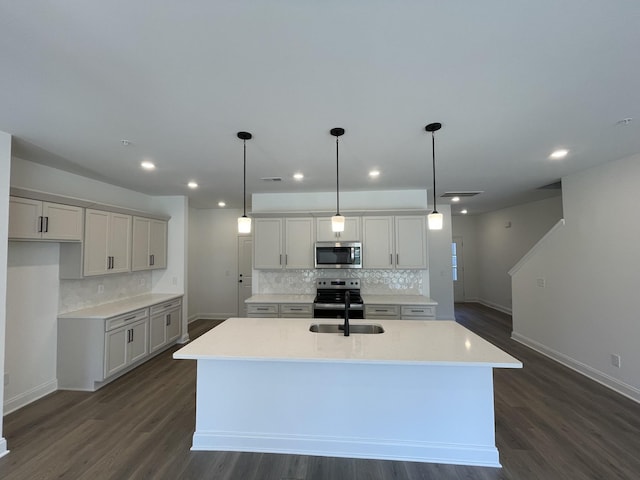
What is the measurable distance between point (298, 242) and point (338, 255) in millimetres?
684

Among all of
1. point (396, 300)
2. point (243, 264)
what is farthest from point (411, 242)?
point (243, 264)

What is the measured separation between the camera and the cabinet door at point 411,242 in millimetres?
4344

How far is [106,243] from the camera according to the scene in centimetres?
371

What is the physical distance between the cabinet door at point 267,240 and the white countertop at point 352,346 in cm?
183

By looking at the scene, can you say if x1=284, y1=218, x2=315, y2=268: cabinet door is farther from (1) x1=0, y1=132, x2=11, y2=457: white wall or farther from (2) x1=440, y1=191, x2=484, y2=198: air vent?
(1) x1=0, y1=132, x2=11, y2=457: white wall

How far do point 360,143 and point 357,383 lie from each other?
2104 millimetres

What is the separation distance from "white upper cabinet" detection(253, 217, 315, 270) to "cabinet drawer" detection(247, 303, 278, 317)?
63cm

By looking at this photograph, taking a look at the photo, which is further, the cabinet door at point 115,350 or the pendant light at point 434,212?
the cabinet door at point 115,350

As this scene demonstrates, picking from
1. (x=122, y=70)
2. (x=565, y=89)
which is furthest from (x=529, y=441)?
(x=122, y=70)

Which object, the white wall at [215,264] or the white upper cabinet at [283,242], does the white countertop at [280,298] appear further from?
the white wall at [215,264]

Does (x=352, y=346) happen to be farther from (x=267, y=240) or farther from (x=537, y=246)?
(x=537, y=246)

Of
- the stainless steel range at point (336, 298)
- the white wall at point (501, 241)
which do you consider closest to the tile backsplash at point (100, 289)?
the stainless steel range at point (336, 298)

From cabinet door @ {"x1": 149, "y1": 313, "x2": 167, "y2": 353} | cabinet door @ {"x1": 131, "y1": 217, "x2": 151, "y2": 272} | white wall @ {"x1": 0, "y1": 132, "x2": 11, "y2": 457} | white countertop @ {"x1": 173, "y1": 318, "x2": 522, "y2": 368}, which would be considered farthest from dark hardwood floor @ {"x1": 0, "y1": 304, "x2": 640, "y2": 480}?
cabinet door @ {"x1": 131, "y1": 217, "x2": 151, "y2": 272}

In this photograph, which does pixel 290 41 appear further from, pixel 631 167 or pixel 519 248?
pixel 519 248
